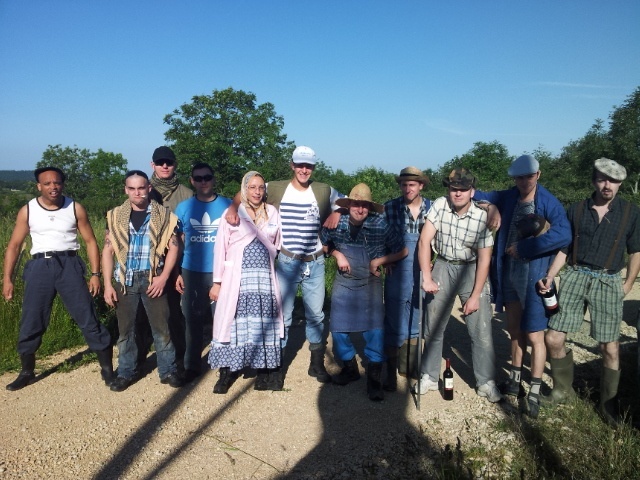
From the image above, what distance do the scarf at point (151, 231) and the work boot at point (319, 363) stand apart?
5.40ft

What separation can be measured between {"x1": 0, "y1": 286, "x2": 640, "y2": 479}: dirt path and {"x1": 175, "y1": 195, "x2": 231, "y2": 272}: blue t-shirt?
116 centimetres

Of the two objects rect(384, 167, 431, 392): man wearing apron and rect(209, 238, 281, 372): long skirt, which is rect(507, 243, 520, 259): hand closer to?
rect(384, 167, 431, 392): man wearing apron

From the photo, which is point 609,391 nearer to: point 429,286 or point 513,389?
point 513,389

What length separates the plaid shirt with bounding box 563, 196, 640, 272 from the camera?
3562mm

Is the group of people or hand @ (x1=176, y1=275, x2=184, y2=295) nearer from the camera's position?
the group of people

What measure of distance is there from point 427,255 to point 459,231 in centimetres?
32

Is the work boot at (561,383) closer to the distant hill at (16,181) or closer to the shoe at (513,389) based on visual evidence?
the shoe at (513,389)

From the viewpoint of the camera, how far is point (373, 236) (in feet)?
13.4

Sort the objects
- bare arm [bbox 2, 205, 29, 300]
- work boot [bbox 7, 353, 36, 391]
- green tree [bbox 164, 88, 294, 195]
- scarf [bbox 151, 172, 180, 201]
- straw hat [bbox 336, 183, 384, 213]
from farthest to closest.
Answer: green tree [bbox 164, 88, 294, 195], scarf [bbox 151, 172, 180, 201], work boot [bbox 7, 353, 36, 391], bare arm [bbox 2, 205, 29, 300], straw hat [bbox 336, 183, 384, 213]

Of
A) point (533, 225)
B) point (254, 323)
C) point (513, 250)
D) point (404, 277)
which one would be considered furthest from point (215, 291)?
point (533, 225)

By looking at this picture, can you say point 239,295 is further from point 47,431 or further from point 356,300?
point 47,431

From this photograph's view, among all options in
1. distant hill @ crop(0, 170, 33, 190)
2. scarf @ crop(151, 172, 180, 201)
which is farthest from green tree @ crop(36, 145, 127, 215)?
scarf @ crop(151, 172, 180, 201)

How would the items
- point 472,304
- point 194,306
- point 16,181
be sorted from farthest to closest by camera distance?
point 16,181, point 194,306, point 472,304

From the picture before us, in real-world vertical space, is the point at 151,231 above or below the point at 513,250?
above
